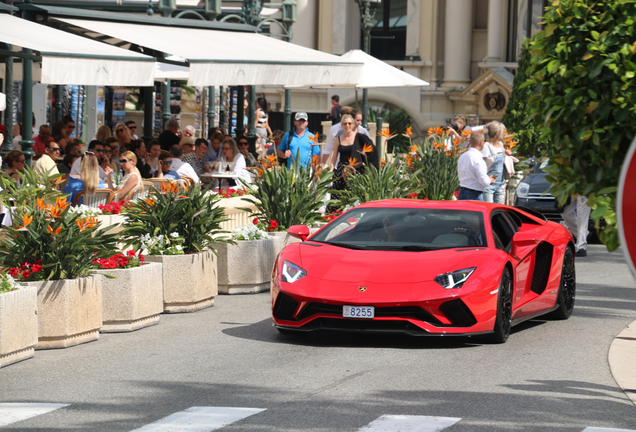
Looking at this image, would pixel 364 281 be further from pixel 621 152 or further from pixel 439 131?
pixel 439 131

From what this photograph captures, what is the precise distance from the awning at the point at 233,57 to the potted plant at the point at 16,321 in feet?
19.2

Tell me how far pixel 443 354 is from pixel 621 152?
3304 mm

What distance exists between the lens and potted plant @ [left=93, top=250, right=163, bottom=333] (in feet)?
34.6

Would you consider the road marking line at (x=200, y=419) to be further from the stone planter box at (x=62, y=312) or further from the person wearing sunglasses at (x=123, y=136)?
the person wearing sunglasses at (x=123, y=136)

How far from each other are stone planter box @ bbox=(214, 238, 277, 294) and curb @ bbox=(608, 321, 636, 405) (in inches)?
170

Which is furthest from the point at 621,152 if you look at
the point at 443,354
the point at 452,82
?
the point at 452,82

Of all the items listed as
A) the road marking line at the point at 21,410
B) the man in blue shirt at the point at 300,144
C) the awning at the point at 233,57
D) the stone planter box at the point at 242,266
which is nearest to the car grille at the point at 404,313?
the road marking line at the point at 21,410

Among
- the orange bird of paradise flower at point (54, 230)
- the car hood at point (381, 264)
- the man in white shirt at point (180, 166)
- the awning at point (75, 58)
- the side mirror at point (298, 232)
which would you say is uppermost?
the awning at point (75, 58)

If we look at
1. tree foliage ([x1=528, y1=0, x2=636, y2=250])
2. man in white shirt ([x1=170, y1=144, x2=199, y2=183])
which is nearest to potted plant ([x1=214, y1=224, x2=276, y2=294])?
man in white shirt ([x1=170, y1=144, x2=199, y2=183])

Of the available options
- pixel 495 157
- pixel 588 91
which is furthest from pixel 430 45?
pixel 588 91

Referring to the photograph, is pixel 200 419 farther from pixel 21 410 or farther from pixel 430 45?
pixel 430 45

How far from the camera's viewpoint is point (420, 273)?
32.1 ft

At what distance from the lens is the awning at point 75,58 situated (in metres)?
12.6

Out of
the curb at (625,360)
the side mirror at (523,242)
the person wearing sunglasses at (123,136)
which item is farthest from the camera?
the person wearing sunglasses at (123,136)
